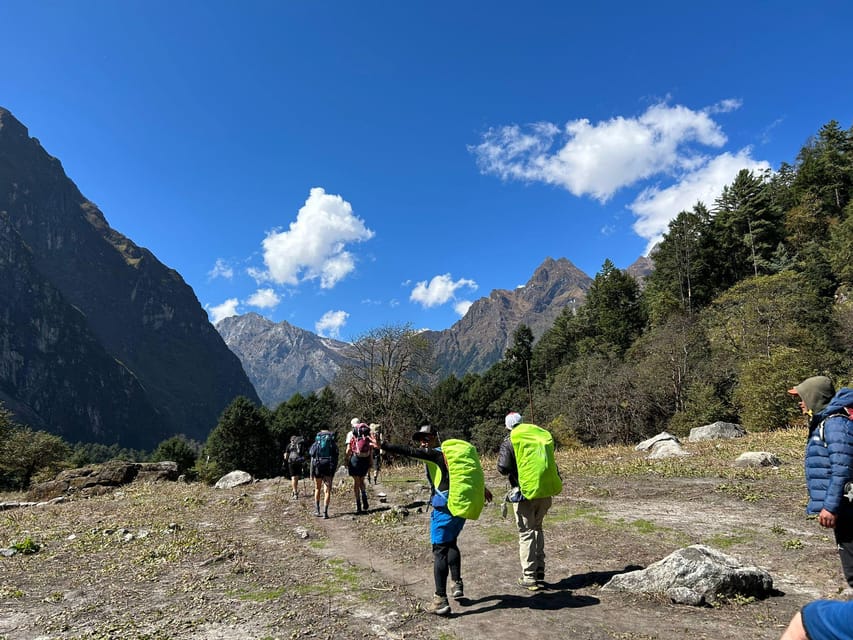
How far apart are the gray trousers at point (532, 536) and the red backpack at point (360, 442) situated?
644 cm

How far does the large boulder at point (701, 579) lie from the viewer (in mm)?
5406

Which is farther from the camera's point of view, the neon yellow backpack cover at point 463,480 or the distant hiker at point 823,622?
the neon yellow backpack cover at point 463,480

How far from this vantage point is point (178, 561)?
8.87 meters

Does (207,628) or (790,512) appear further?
(790,512)

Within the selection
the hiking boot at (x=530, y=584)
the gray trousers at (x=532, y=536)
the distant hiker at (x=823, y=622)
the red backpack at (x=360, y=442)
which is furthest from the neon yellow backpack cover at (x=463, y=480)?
the red backpack at (x=360, y=442)

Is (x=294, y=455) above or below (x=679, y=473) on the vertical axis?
above

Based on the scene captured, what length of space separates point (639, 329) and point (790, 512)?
61845 mm

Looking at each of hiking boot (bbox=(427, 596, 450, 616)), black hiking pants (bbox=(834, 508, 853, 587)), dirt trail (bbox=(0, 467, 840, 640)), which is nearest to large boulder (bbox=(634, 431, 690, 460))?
dirt trail (bbox=(0, 467, 840, 640))

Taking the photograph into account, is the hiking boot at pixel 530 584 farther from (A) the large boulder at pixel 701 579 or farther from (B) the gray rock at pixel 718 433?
(B) the gray rock at pixel 718 433

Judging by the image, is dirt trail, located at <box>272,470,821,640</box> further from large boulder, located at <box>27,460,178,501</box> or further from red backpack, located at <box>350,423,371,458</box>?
large boulder, located at <box>27,460,178,501</box>

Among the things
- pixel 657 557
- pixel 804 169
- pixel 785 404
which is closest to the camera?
pixel 657 557

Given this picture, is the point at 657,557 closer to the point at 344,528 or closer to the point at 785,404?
the point at 344,528

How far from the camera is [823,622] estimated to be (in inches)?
80.2

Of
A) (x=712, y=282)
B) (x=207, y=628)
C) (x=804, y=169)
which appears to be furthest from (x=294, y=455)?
(x=804, y=169)
